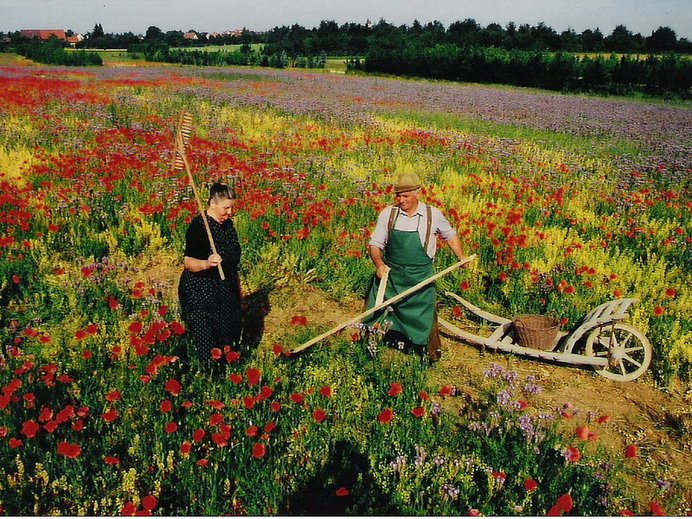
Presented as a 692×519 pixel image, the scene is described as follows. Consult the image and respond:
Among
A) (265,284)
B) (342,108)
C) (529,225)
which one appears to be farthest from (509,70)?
(265,284)

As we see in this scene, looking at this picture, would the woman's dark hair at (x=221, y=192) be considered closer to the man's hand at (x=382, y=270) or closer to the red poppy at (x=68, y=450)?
the man's hand at (x=382, y=270)

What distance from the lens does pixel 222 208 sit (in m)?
3.55

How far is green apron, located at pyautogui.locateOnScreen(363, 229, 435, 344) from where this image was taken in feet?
13.2

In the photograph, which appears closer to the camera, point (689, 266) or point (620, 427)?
point (620, 427)

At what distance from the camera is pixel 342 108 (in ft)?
54.6

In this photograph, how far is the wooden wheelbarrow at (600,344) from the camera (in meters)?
4.05

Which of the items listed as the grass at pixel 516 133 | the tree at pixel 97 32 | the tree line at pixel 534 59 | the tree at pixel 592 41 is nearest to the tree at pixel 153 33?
the tree at pixel 97 32

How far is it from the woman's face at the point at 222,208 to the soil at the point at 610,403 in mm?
1458

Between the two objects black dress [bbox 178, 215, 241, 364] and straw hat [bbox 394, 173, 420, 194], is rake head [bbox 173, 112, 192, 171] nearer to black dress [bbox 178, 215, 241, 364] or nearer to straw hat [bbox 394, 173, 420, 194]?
black dress [bbox 178, 215, 241, 364]

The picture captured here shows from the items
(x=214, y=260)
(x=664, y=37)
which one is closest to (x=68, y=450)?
(x=214, y=260)

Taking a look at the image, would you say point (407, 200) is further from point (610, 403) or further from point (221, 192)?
point (610, 403)

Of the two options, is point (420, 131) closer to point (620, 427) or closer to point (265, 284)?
Answer: point (265, 284)

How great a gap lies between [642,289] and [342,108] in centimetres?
1322

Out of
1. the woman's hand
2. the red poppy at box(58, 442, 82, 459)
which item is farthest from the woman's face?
the red poppy at box(58, 442, 82, 459)
